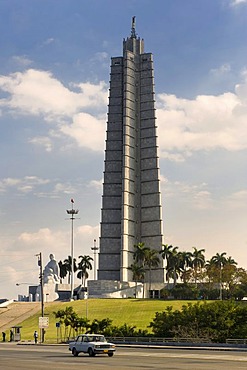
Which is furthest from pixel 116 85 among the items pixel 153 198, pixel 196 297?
pixel 196 297

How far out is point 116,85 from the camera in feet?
464

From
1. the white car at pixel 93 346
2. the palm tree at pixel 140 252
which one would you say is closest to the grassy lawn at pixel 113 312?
the palm tree at pixel 140 252

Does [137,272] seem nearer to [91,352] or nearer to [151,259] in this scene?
[151,259]

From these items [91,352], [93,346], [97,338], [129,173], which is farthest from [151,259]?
[93,346]

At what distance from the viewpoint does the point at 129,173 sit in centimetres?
13412

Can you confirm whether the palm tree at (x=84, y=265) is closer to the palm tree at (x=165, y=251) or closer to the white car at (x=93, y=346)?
the palm tree at (x=165, y=251)

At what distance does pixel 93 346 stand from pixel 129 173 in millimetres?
99813

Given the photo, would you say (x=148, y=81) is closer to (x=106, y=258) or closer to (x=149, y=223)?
(x=149, y=223)

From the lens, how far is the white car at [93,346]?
114ft

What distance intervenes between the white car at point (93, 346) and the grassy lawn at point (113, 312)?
33.0 m

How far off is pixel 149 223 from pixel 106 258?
1259 cm

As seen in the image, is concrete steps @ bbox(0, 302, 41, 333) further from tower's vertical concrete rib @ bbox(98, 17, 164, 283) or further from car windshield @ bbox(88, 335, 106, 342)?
car windshield @ bbox(88, 335, 106, 342)

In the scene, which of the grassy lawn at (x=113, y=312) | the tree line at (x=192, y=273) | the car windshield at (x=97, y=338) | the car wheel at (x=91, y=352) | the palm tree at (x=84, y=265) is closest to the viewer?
the car wheel at (x=91, y=352)

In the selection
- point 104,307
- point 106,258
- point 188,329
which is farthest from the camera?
point 106,258
